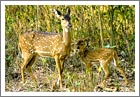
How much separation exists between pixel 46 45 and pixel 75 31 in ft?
1.28

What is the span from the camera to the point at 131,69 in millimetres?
8977

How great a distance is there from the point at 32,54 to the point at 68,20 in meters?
0.58

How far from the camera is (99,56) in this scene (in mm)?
8773

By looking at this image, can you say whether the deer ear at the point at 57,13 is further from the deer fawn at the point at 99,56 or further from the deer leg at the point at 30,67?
the deer leg at the point at 30,67

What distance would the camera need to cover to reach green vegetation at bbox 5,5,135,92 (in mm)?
8961

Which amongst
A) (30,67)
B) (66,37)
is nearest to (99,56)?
(66,37)

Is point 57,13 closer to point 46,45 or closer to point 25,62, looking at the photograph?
point 46,45

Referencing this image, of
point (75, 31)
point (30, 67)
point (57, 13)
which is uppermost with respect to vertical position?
point (57, 13)

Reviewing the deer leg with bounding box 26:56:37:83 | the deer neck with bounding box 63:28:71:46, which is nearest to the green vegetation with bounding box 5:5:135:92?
the deer leg with bounding box 26:56:37:83

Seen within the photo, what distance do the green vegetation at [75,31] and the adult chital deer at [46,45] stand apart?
0.14 meters

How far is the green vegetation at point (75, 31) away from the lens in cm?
896

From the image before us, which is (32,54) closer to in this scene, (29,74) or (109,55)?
(29,74)

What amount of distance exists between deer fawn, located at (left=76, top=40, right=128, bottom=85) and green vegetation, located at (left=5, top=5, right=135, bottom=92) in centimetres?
12

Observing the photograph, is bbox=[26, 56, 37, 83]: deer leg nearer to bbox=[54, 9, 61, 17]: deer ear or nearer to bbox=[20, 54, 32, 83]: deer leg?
bbox=[20, 54, 32, 83]: deer leg
